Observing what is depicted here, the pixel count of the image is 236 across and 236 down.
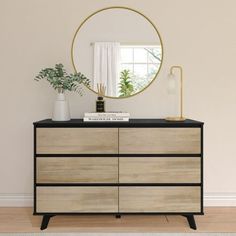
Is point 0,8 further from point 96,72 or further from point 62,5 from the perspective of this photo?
point 96,72

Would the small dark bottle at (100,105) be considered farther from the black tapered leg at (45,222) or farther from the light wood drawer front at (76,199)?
the black tapered leg at (45,222)

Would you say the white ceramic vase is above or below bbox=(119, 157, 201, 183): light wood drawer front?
above

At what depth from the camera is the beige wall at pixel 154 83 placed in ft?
10.2

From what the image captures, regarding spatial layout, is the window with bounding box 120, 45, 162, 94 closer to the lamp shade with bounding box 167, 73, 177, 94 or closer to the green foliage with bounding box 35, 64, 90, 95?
the lamp shade with bounding box 167, 73, 177, 94

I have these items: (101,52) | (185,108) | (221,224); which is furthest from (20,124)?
(221,224)

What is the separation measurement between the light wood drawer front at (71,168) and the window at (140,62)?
0.85 m

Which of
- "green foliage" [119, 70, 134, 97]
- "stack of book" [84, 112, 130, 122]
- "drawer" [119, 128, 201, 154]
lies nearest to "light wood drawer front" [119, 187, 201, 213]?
"drawer" [119, 128, 201, 154]

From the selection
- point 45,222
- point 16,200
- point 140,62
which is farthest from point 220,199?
point 16,200

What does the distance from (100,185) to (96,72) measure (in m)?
1.10

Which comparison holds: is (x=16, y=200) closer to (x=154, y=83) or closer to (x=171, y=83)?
(x=154, y=83)

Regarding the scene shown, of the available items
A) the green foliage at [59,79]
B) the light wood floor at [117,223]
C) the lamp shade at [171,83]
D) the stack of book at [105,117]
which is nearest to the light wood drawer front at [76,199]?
the light wood floor at [117,223]

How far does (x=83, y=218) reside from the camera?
Answer: 287 centimetres

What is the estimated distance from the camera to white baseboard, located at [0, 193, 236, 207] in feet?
10.4

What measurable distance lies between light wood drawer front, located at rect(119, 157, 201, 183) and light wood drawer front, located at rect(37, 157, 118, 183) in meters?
0.10
